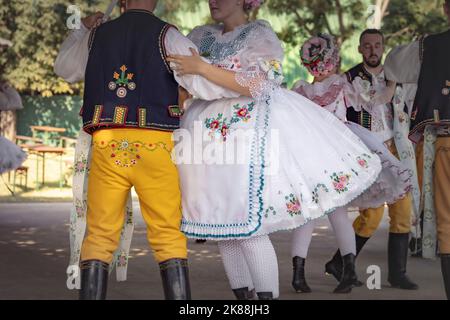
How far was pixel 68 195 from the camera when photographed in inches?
687

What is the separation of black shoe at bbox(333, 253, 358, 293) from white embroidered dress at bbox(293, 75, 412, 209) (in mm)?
366

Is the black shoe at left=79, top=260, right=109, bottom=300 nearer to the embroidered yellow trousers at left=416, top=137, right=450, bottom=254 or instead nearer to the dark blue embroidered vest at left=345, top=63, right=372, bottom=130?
the embroidered yellow trousers at left=416, top=137, right=450, bottom=254

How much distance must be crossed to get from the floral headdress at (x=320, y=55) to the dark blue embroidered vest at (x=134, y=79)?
2.27m

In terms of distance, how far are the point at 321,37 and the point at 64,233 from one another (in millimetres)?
4802

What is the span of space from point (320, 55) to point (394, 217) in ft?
4.61

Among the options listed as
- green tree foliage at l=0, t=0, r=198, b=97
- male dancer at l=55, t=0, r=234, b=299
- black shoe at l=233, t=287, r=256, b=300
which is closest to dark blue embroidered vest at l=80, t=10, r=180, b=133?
male dancer at l=55, t=0, r=234, b=299

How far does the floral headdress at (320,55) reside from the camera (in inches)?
276

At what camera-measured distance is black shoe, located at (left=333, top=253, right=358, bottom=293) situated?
6941 mm

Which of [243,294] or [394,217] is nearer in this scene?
[243,294]

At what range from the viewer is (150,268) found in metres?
8.14

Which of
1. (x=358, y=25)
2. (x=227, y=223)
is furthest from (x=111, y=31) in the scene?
(x=358, y=25)

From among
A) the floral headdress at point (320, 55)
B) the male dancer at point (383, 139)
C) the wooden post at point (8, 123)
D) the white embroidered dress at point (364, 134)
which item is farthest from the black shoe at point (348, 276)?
the wooden post at point (8, 123)

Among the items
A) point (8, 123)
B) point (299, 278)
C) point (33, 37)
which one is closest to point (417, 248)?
point (299, 278)

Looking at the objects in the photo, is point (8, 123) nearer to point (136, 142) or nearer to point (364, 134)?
point (364, 134)
